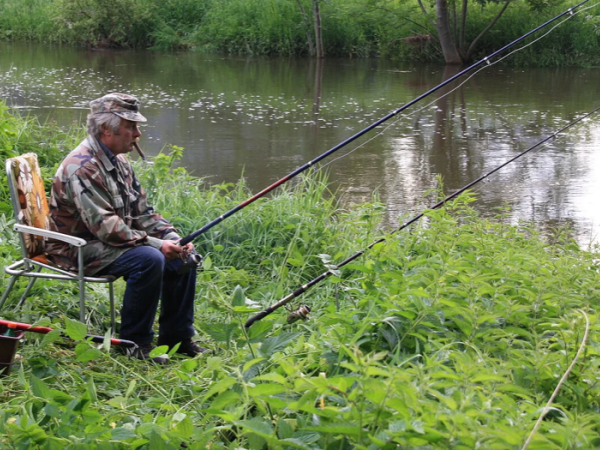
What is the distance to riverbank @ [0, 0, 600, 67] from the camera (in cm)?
1833

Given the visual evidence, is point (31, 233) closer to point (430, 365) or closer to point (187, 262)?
point (187, 262)

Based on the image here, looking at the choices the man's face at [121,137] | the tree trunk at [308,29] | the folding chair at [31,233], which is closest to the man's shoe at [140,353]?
the folding chair at [31,233]

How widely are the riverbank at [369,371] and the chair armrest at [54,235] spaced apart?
36 cm

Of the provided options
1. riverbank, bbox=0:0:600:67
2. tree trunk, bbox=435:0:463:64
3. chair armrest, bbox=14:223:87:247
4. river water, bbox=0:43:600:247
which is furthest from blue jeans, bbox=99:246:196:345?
riverbank, bbox=0:0:600:67

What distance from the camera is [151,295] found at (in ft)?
11.5

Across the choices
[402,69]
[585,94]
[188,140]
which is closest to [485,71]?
[402,69]

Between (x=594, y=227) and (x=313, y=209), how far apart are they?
2.67m

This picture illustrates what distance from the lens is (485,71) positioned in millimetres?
17172

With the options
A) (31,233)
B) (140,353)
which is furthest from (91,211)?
(140,353)

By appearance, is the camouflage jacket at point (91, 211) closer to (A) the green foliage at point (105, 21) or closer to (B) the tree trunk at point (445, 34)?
(B) the tree trunk at point (445, 34)

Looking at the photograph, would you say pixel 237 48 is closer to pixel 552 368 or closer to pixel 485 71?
pixel 485 71

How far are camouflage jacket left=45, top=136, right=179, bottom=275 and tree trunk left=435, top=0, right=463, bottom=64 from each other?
14.4 meters

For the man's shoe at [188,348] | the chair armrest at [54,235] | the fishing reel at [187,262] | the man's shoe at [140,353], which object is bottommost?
the man's shoe at [188,348]

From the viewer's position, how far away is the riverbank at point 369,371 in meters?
1.85
